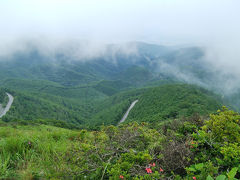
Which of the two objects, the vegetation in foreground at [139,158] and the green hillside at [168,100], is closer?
the vegetation in foreground at [139,158]

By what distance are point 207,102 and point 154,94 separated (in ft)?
148

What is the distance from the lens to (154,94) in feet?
437

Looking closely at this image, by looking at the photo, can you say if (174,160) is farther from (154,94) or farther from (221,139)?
(154,94)

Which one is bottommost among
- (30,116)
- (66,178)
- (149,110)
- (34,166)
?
(30,116)

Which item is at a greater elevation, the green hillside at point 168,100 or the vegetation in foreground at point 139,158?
the vegetation in foreground at point 139,158

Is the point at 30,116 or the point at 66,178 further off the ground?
the point at 66,178

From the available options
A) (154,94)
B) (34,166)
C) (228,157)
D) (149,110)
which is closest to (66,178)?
(34,166)

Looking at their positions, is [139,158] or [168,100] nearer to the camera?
[139,158]

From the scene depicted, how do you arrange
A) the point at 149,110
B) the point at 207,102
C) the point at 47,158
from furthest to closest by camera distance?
the point at 149,110 → the point at 207,102 → the point at 47,158

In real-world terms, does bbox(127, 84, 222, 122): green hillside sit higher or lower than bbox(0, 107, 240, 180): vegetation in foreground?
lower

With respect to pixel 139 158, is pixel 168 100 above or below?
below

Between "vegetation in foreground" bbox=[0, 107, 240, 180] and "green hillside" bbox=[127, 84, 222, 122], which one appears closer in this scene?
"vegetation in foreground" bbox=[0, 107, 240, 180]

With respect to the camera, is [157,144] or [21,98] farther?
[21,98]

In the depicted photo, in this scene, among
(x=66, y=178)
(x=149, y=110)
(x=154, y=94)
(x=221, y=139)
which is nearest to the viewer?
(x=66, y=178)
